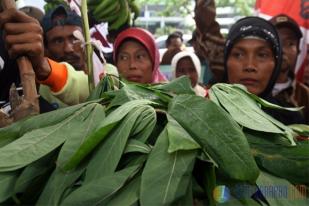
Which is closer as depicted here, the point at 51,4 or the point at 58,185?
the point at 58,185

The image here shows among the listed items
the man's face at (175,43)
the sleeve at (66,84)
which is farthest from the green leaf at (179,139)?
the man's face at (175,43)

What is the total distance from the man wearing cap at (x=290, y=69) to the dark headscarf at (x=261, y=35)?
0.39 metres

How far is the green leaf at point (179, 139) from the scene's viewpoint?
71 cm

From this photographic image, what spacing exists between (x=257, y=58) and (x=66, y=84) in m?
1.09

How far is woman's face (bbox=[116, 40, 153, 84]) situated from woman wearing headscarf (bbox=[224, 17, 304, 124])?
1.52 ft

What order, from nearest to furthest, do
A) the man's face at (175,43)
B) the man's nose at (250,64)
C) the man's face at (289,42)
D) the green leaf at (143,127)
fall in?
the green leaf at (143,127), the man's nose at (250,64), the man's face at (289,42), the man's face at (175,43)

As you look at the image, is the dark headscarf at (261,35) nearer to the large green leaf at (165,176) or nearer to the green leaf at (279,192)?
the green leaf at (279,192)

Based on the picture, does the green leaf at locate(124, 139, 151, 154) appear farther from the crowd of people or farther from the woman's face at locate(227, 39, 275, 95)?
the woman's face at locate(227, 39, 275, 95)

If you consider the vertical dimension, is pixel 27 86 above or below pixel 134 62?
above

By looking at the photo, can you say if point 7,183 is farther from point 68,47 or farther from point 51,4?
point 51,4

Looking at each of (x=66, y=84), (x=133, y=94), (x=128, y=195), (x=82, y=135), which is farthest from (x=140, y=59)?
(x=128, y=195)

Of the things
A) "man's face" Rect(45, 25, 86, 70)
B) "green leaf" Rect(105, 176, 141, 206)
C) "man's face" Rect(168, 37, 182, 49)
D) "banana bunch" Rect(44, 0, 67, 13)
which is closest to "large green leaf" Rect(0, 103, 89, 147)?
"green leaf" Rect(105, 176, 141, 206)

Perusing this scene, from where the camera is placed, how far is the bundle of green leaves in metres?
0.71

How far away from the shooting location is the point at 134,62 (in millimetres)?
2328
